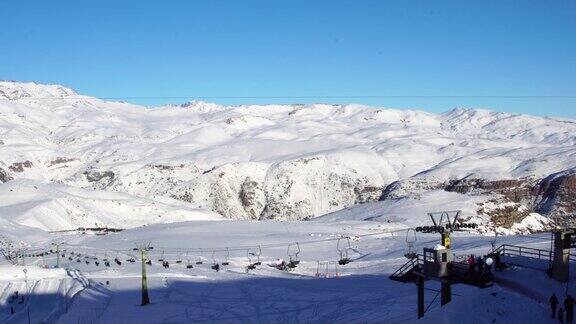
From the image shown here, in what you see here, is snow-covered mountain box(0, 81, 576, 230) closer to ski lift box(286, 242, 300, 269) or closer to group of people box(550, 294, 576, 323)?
ski lift box(286, 242, 300, 269)

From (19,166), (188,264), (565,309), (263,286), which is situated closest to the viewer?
(565,309)

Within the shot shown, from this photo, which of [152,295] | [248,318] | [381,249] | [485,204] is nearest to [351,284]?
[248,318]

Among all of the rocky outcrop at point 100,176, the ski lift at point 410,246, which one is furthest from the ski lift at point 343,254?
the rocky outcrop at point 100,176

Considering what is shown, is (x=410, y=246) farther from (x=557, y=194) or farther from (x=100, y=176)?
(x=100, y=176)

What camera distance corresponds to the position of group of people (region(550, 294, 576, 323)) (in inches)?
673

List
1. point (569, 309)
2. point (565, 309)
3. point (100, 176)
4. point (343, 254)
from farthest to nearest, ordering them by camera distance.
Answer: point (100, 176) → point (343, 254) → point (565, 309) → point (569, 309)

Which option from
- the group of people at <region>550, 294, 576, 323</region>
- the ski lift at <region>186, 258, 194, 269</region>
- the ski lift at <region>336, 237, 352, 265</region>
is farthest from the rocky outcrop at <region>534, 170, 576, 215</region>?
the group of people at <region>550, 294, 576, 323</region>

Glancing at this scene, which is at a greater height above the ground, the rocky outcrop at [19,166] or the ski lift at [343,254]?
the rocky outcrop at [19,166]

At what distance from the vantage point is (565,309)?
1745 cm

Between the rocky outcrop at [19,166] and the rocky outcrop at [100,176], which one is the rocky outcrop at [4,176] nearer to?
the rocky outcrop at [19,166]

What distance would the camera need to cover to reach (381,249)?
176ft

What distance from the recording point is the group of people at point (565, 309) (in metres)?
17.1

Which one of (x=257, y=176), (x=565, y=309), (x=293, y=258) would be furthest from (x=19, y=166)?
(x=565, y=309)

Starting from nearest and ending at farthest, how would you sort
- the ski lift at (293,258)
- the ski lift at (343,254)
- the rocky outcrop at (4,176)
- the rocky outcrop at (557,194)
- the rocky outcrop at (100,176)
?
the ski lift at (293,258)
the ski lift at (343,254)
the rocky outcrop at (557,194)
the rocky outcrop at (4,176)
the rocky outcrop at (100,176)
